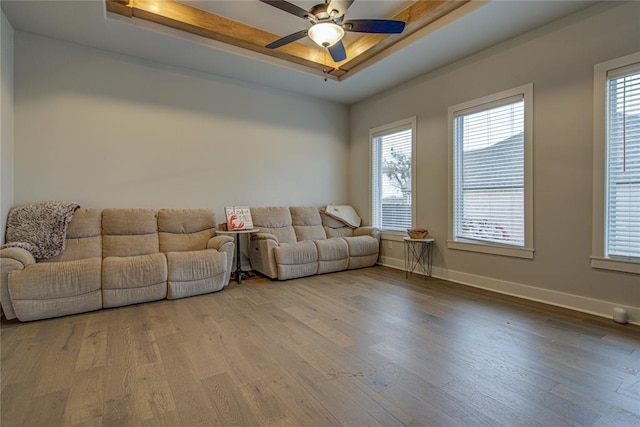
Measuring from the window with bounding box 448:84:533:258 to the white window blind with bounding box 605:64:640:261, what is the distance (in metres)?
0.65

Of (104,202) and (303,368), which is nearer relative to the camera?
(303,368)

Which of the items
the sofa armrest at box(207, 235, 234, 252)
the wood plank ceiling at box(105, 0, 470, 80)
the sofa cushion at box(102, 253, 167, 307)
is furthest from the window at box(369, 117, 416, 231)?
the sofa cushion at box(102, 253, 167, 307)

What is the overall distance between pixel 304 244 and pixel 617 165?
3.54 m

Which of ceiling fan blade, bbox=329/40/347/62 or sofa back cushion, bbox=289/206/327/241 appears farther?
sofa back cushion, bbox=289/206/327/241

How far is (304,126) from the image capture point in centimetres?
550

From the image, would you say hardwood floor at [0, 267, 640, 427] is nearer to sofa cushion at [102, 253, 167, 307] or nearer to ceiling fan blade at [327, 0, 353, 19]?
sofa cushion at [102, 253, 167, 307]

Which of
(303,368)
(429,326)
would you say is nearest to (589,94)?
(429,326)

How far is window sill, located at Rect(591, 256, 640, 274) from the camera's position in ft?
8.74

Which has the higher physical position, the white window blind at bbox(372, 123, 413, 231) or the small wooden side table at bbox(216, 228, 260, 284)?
the white window blind at bbox(372, 123, 413, 231)

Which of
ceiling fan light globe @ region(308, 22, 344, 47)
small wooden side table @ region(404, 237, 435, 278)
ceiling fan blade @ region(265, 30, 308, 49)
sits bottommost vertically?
small wooden side table @ region(404, 237, 435, 278)

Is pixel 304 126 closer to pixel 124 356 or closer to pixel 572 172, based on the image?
pixel 572 172

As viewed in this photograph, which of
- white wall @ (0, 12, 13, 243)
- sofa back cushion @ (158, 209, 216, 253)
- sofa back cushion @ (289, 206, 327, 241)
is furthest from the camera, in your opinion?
sofa back cushion @ (289, 206, 327, 241)

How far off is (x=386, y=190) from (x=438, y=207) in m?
1.15

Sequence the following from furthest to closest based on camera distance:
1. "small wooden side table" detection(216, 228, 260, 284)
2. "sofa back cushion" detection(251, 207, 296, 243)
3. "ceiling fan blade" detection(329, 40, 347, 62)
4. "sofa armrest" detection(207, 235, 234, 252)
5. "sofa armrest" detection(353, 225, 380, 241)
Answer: "sofa armrest" detection(353, 225, 380, 241), "sofa back cushion" detection(251, 207, 296, 243), "small wooden side table" detection(216, 228, 260, 284), "sofa armrest" detection(207, 235, 234, 252), "ceiling fan blade" detection(329, 40, 347, 62)
